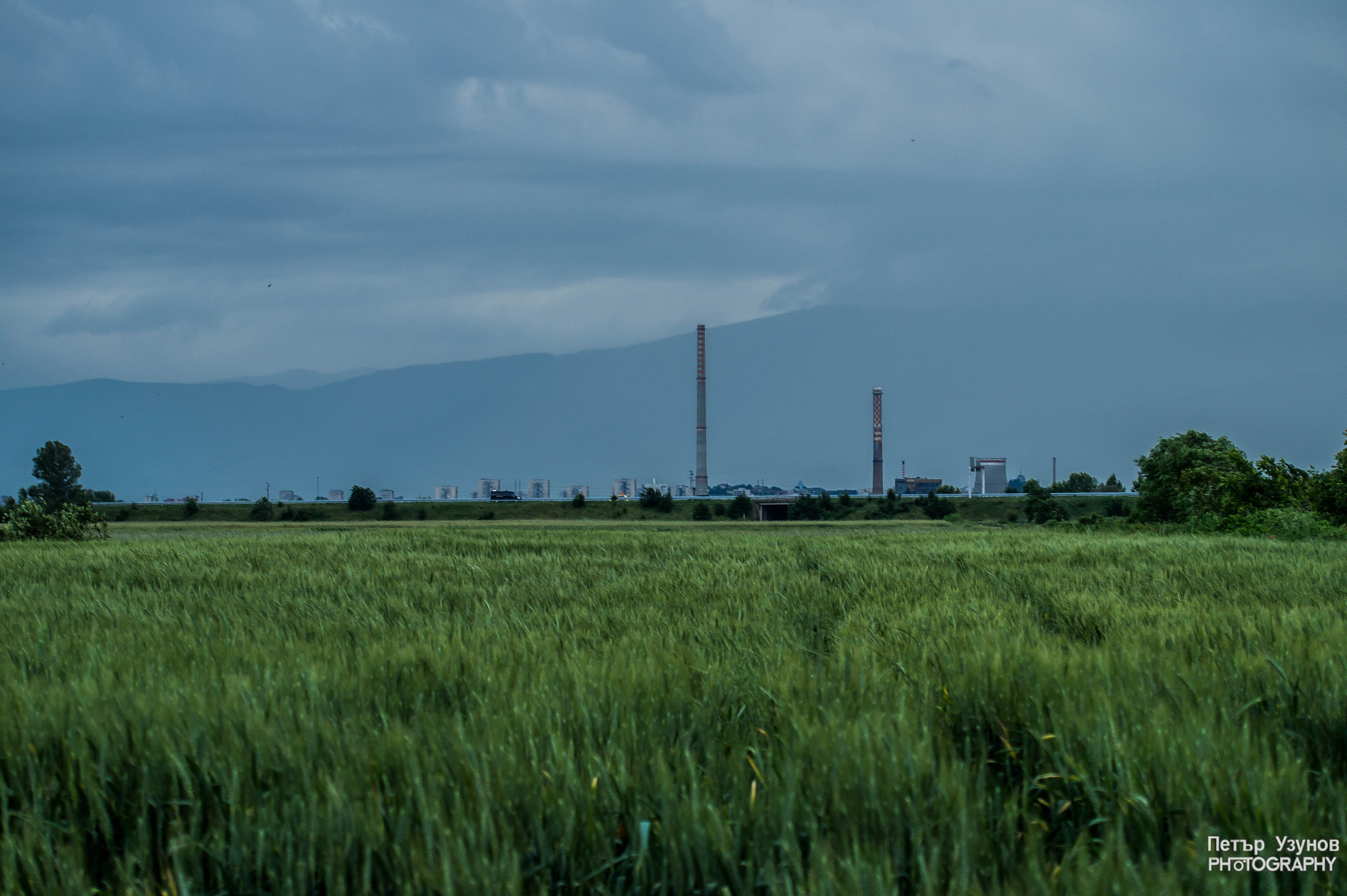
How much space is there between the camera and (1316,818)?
6.73 ft

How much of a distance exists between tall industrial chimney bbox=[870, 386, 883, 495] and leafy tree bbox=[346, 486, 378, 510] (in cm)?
9073

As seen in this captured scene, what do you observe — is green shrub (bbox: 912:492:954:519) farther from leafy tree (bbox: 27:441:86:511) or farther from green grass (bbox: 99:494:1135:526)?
leafy tree (bbox: 27:441:86:511)

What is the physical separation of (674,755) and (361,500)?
114951mm

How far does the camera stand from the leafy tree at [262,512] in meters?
98.6

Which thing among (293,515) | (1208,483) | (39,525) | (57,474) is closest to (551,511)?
(293,515)

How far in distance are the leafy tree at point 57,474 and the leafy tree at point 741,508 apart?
278 feet

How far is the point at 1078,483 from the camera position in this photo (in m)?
152

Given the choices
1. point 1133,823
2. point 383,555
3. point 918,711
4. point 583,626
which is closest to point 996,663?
point 918,711

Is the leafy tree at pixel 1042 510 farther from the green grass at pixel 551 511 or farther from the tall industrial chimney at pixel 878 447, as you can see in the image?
the tall industrial chimney at pixel 878 447

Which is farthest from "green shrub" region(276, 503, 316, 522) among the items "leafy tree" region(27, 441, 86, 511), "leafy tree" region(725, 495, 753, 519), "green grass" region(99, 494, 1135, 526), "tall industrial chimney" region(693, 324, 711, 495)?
"tall industrial chimney" region(693, 324, 711, 495)

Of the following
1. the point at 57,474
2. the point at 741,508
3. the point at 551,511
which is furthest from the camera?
the point at 551,511

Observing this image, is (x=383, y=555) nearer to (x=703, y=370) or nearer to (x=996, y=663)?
(x=996, y=663)

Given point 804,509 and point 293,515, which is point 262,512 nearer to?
point 293,515

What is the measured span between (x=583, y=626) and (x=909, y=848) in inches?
134
